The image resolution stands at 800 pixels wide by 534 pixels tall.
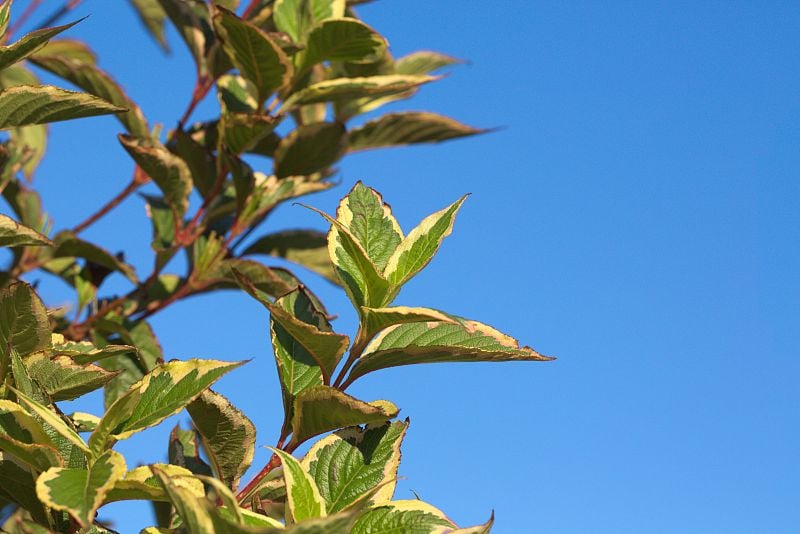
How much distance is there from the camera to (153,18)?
3.54 metres

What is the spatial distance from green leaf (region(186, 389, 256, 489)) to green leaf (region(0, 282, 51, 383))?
1.05 feet

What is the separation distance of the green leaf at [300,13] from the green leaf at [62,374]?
1.34m

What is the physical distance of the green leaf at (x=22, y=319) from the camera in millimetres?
1530

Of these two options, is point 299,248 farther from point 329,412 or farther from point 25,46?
point 329,412

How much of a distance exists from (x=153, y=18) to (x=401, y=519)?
278 centimetres

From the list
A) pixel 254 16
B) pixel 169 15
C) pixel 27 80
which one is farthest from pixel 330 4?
pixel 27 80

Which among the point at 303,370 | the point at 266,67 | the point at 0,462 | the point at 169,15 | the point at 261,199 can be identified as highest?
the point at 169,15

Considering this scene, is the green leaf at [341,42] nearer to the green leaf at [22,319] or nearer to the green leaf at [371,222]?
the green leaf at [371,222]

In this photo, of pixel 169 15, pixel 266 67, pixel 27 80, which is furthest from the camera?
pixel 27 80

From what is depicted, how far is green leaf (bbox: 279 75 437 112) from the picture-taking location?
97.0 inches

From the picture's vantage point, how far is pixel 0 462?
138 cm

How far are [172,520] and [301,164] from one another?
4.07 ft

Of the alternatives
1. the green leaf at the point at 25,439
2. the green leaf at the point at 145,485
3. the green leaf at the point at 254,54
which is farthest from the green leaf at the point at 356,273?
the green leaf at the point at 254,54

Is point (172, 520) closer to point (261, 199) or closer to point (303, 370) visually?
point (303, 370)
